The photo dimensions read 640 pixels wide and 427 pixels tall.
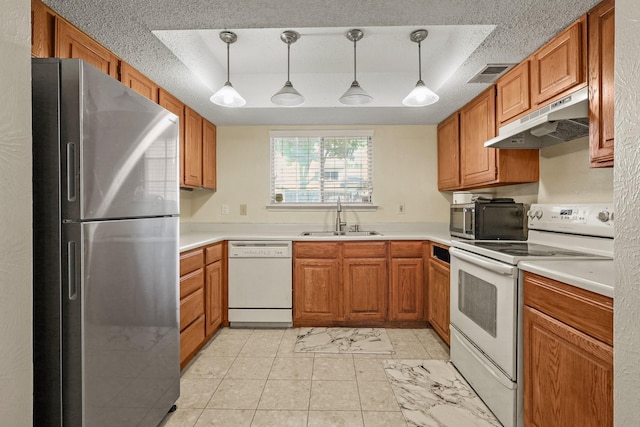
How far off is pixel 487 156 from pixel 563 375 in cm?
172

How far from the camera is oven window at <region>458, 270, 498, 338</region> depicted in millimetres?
1776

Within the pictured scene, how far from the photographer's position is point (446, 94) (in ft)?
8.61

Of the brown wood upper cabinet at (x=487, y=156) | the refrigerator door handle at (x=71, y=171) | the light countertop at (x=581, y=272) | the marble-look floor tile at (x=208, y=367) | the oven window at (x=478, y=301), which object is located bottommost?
the marble-look floor tile at (x=208, y=367)

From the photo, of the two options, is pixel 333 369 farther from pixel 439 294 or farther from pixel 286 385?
pixel 439 294

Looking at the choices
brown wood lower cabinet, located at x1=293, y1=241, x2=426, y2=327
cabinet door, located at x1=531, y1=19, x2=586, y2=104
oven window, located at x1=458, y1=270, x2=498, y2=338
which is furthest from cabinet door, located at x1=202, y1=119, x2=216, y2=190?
cabinet door, located at x1=531, y1=19, x2=586, y2=104

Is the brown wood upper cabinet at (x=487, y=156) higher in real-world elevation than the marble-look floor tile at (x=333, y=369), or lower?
higher

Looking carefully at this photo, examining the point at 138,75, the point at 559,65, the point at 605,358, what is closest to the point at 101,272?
the point at 138,75

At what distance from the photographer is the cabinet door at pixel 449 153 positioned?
3.07 meters

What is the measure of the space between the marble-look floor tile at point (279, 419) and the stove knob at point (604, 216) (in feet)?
6.37

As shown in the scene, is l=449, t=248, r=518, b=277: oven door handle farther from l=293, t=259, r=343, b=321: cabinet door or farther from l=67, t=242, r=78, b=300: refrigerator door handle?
l=67, t=242, r=78, b=300: refrigerator door handle

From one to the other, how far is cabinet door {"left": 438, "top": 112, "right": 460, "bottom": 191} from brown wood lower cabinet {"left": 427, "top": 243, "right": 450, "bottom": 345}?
0.75 metres

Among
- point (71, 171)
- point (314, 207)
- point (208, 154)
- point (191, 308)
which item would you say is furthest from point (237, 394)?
point (208, 154)

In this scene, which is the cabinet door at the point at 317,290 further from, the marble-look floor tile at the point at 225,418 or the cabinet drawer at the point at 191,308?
the marble-look floor tile at the point at 225,418

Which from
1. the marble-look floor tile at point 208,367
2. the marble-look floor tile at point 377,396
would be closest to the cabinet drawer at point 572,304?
the marble-look floor tile at point 377,396
